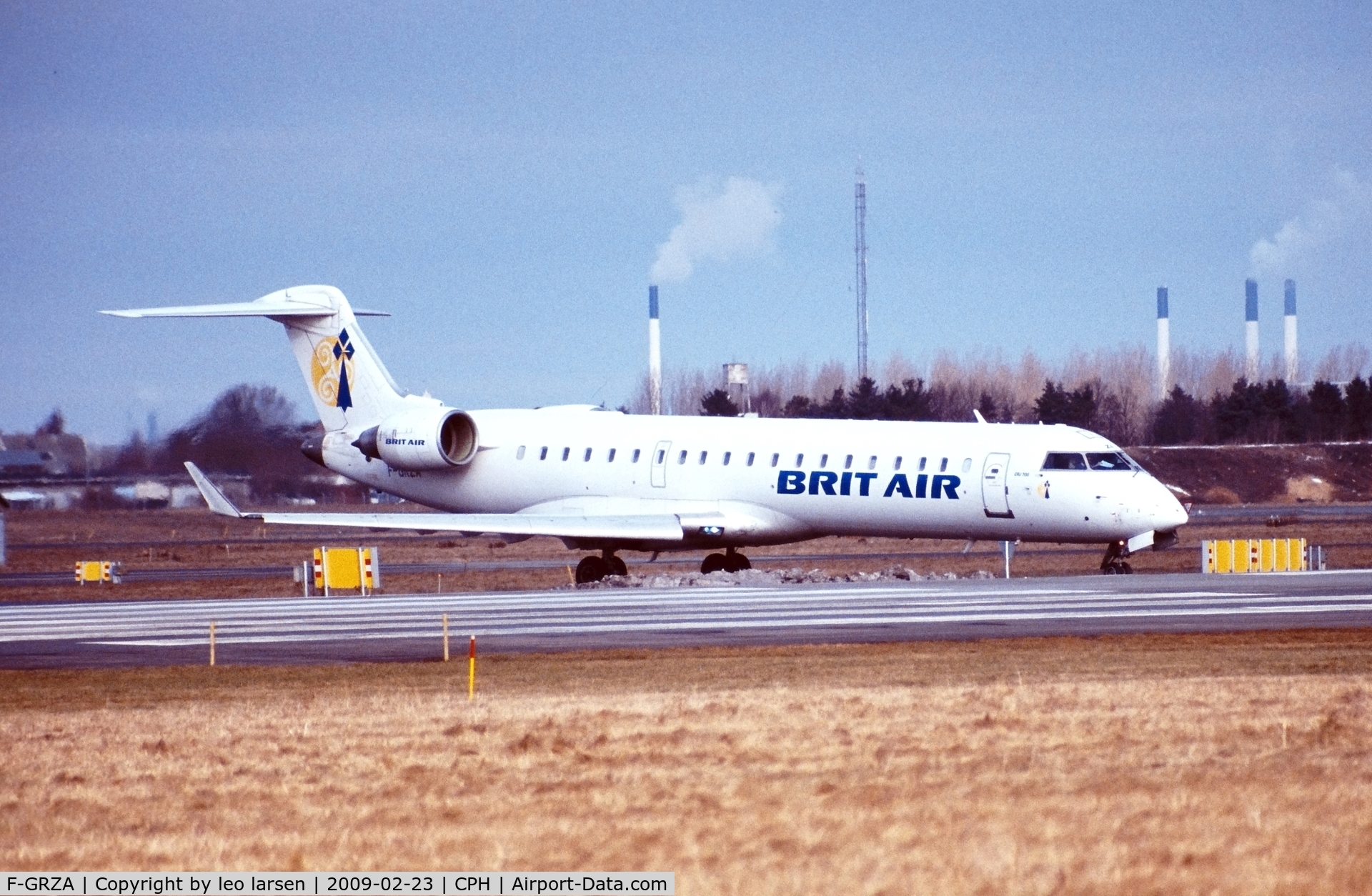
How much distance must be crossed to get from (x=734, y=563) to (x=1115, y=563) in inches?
302

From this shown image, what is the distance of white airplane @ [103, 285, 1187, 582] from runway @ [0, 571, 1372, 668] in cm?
133

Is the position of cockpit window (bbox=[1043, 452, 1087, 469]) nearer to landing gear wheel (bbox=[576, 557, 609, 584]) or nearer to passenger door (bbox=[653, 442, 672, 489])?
passenger door (bbox=[653, 442, 672, 489])

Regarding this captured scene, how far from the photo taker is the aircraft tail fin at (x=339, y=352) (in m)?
39.6

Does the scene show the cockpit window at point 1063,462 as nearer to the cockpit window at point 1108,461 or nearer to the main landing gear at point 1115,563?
the cockpit window at point 1108,461

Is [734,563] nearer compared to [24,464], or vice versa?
[734,563]

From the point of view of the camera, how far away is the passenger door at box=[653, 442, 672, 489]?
36125mm

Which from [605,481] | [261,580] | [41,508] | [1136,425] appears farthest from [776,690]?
[1136,425]

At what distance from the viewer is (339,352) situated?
3966cm

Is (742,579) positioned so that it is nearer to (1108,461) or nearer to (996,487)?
(996,487)

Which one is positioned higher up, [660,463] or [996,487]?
[660,463]

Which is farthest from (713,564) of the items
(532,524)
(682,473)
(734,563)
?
(532,524)

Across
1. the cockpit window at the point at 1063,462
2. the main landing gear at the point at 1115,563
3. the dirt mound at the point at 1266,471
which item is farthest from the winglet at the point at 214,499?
the dirt mound at the point at 1266,471

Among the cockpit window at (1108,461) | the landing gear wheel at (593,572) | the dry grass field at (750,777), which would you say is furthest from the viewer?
the landing gear wheel at (593,572)

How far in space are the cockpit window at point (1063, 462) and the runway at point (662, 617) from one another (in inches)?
78.3
